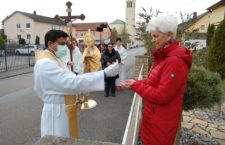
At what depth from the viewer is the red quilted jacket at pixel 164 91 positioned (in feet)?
6.63

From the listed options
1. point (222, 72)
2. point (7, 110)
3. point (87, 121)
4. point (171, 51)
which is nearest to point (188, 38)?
point (87, 121)

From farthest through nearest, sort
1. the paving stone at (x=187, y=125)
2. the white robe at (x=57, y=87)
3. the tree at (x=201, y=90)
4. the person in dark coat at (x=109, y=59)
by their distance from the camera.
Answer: the person in dark coat at (x=109, y=59), the paving stone at (x=187, y=125), the tree at (x=201, y=90), the white robe at (x=57, y=87)

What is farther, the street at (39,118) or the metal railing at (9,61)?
the metal railing at (9,61)

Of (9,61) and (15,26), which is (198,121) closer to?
(9,61)

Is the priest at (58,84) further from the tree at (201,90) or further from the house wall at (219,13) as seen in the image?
the house wall at (219,13)

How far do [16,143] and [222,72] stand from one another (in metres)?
7.87

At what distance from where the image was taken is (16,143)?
4.62 metres

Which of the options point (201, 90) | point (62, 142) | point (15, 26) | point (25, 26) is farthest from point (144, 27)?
point (15, 26)

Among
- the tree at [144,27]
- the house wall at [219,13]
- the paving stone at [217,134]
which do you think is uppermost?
the house wall at [219,13]

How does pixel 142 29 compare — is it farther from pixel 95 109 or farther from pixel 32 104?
pixel 32 104

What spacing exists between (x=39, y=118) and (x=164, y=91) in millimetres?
4841

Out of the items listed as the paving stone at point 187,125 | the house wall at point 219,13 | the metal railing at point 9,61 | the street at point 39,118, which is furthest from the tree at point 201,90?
the house wall at point 219,13

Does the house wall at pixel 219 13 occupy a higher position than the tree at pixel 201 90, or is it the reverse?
the house wall at pixel 219 13

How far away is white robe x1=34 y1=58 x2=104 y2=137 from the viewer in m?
2.29
